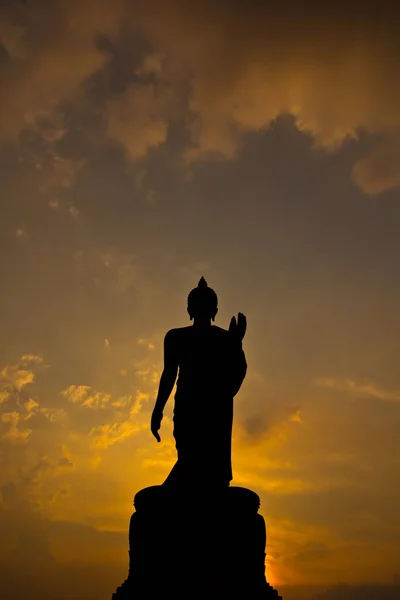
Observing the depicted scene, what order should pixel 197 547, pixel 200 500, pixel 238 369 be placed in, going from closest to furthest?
pixel 197 547 → pixel 200 500 → pixel 238 369

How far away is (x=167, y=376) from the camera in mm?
11461

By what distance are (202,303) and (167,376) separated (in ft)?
4.66

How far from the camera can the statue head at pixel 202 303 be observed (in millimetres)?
11523

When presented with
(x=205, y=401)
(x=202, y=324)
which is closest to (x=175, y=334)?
(x=202, y=324)

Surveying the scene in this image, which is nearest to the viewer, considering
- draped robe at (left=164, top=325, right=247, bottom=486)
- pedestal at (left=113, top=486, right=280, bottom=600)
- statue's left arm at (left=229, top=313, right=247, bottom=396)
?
pedestal at (left=113, top=486, right=280, bottom=600)

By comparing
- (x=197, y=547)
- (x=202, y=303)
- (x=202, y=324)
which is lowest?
(x=197, y=547)

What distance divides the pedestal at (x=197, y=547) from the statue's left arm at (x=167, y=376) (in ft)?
4.97

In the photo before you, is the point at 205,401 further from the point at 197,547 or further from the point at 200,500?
the point at 197,547

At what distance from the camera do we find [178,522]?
9.91 meters

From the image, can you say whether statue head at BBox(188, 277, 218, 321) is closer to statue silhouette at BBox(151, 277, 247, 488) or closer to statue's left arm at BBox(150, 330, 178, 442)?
statue silhouette at BBox(151, 277, 247, 488)

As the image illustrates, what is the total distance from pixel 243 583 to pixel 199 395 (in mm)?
2992

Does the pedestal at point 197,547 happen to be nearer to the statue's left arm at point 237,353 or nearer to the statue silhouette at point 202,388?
the statue silhouette at point 202,388

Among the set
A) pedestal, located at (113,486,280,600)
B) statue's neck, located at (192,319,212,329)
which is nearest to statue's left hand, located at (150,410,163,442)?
pedestal, located at (113,486,280,600)

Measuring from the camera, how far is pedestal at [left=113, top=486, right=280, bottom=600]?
9.54 meters
